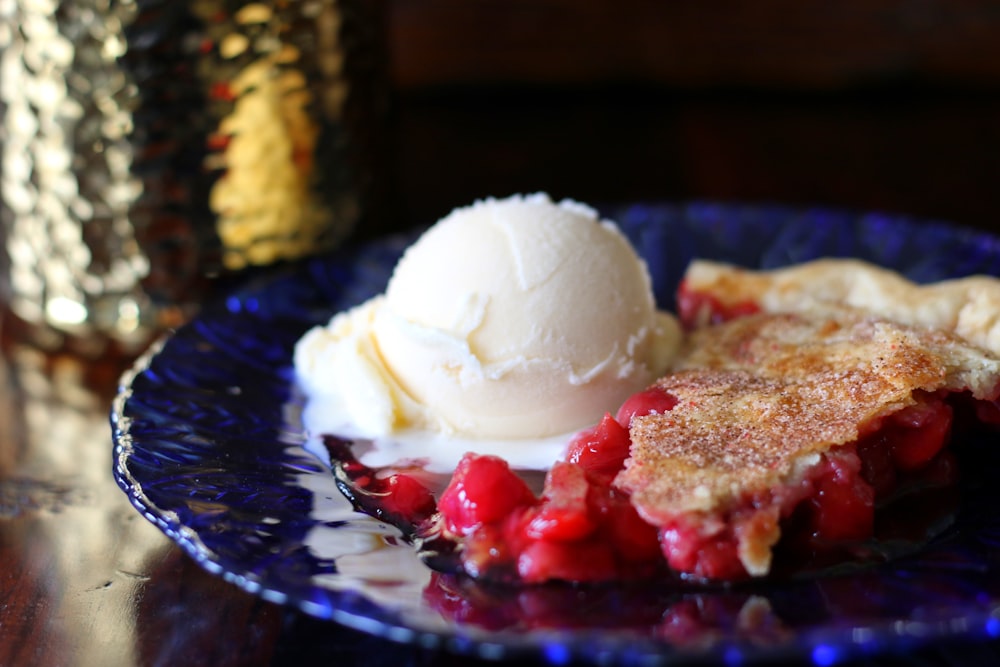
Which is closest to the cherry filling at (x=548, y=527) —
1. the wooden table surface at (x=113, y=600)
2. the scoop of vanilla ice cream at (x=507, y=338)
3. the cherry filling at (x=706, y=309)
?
the wooden table surface at (x=113, y=600)

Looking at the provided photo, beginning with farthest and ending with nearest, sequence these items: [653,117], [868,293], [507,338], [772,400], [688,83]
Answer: [688,83] < [653,117] < [868,293] < [507,338] < [772,400]

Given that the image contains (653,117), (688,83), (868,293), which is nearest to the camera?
(868,293)

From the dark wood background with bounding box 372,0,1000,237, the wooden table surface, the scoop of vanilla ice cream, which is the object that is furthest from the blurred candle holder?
the dark wood background with bounding box 372,0,1000,237

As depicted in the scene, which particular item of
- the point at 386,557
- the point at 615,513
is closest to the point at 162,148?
the point at 386,557

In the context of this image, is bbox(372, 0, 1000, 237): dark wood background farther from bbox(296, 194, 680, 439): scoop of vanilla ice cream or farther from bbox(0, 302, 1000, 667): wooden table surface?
bbox(0, 302, 1000, 667): wooden table surface

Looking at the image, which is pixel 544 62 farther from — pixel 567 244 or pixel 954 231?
pixel 567 244

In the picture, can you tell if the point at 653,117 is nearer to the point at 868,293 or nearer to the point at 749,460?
the point at 868,293
